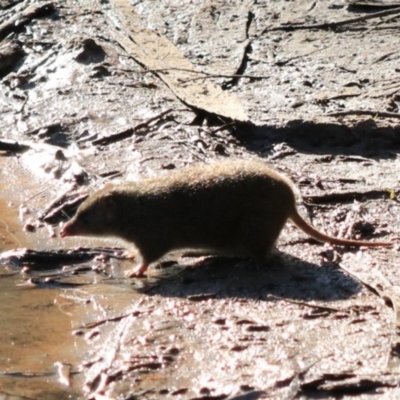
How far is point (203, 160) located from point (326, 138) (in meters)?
1.09

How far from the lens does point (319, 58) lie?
9.84 meters

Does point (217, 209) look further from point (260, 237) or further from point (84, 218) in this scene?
point (84, 218)

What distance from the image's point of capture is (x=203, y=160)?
7871 mm

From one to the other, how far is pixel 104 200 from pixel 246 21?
16.0 feet

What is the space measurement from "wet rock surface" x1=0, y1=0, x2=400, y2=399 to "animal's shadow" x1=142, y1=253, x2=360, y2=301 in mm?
15

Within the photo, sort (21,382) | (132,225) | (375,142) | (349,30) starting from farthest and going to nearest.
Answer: (349,30)
(375,142)
(132,225)
(21,382)

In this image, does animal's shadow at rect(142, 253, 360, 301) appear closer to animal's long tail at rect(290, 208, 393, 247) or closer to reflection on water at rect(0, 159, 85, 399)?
animal's long tail at rect(290, 208, 393, 247)

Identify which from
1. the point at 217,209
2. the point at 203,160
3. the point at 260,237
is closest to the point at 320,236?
the point at 260,237

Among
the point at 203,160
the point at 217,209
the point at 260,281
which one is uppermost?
the point at 217,209

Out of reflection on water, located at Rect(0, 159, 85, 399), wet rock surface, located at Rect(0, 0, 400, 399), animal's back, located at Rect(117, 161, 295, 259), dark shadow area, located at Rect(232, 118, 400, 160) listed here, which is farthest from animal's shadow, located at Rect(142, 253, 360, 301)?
dark shadow area, located at Rect(232, 118, 400, 160)

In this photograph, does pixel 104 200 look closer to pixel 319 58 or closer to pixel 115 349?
pixel 115 349

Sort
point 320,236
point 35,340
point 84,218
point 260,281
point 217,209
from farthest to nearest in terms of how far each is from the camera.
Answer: point 84,218, point 320,236, point 217,209, point 260,281, point 35,340

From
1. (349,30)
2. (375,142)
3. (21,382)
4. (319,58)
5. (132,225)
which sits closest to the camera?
(21,382)

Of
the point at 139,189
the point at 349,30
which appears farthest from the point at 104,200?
the point at 349,30
